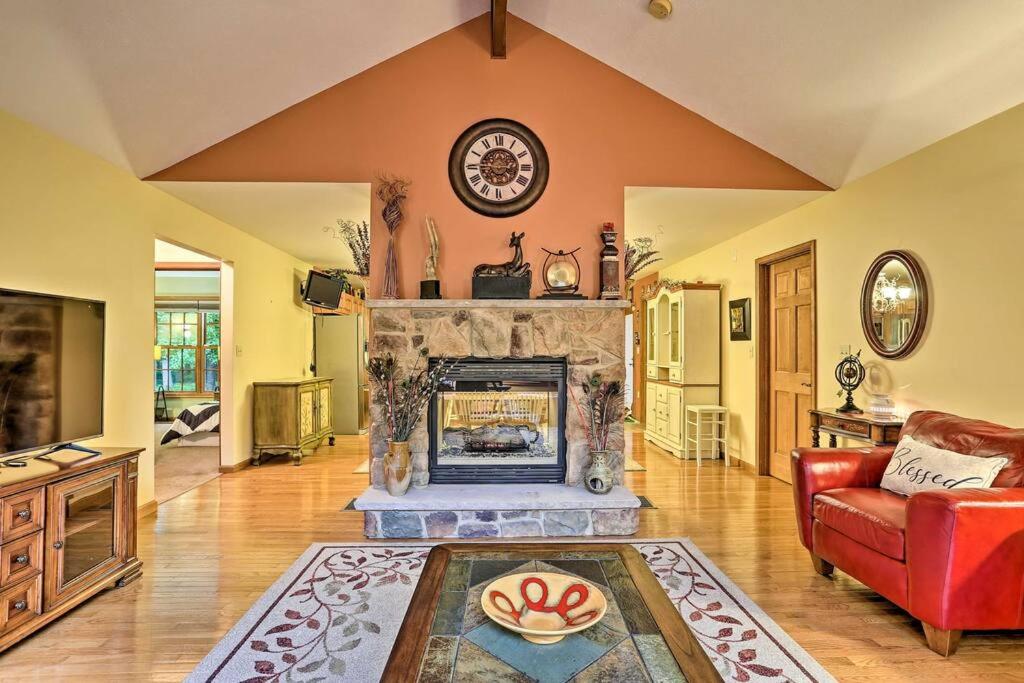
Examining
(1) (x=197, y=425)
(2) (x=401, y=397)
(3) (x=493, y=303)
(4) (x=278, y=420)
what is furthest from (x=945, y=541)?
(1) (x=197, y=425)

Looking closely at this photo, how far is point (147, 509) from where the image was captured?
3.90 metres

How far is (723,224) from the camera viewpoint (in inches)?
203

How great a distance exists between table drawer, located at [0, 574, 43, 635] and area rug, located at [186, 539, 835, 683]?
32.4 inches

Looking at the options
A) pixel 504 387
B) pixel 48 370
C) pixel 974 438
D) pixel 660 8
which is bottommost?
pixel 974 438

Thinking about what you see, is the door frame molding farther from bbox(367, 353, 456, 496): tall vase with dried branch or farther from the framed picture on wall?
bbox(367, 353, 456, 496): tall vase with dried branch

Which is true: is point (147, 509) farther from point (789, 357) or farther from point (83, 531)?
point (789, 357)

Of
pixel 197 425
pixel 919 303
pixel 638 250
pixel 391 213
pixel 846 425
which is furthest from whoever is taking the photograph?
pixel 197 425

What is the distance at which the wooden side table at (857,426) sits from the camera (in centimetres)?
329

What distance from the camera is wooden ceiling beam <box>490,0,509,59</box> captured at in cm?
333

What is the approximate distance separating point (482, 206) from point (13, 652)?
10.9 ft

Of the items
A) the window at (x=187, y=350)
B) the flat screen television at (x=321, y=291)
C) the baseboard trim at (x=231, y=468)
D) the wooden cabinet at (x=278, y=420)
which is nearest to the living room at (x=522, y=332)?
the baseboard trim at (x=231, y=468)

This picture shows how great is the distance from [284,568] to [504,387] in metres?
1.75

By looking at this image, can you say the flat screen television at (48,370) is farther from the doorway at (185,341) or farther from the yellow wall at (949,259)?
the doorway at (185,341)

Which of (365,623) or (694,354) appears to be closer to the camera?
(365,623)
